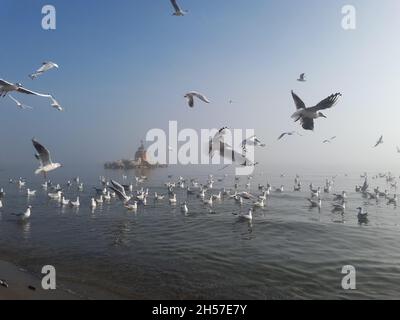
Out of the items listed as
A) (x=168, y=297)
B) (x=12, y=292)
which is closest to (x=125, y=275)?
(x=168, y=297)

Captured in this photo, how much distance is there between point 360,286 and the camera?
13.6 meters

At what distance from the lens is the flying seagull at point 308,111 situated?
10.3 metres

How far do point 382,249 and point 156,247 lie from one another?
1008cm

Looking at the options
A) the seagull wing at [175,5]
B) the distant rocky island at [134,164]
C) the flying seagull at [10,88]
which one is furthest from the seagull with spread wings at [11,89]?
the distant rocky island at [134,164]

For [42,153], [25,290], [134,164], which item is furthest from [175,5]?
[134,164]

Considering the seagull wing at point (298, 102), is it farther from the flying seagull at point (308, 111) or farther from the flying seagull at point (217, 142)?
the flying seagull at point (217, 142)

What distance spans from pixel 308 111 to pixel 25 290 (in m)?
9.45

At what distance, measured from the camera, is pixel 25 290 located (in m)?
12.0

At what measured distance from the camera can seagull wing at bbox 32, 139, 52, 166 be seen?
11.5m

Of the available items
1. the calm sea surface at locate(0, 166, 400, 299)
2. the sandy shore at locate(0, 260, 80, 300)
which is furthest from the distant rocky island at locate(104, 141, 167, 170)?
the sandy shore at locate(0, 260, 80, 300)

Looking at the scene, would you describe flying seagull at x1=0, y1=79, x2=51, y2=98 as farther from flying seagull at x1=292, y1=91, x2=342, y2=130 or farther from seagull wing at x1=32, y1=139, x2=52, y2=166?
flying seagull at x1=292, y1=91, x2=342, y2=130

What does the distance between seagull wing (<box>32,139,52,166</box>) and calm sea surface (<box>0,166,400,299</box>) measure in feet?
13.2

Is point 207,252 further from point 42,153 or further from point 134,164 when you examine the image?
point 134,164
